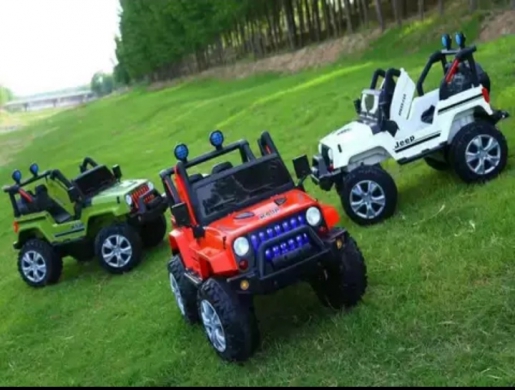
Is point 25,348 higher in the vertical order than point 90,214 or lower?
lower

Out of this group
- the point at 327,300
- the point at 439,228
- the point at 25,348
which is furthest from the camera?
the point at 25,348

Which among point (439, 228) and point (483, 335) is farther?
point (439, 228)

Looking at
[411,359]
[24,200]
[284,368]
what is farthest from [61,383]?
[24,200]

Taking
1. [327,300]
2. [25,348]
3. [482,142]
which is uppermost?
[482,142]

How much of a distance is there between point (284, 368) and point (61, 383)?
8.34 ft

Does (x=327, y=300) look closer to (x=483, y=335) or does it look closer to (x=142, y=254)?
(x=483, y=335)

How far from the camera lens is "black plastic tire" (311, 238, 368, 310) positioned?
6.61 meters

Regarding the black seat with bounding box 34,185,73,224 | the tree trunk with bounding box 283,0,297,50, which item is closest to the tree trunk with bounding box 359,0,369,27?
the tree trunk with bounding box 283,0,297,50

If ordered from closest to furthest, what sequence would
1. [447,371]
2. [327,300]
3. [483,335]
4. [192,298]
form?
1. [447,371]
2. [483,335]
3. [327,300]
4. [192,298]

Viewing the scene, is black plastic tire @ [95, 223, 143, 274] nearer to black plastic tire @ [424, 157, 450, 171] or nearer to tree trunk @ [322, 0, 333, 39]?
black plastic tire @ [424, 157, 450, 171]

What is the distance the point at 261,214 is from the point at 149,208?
4.77 metres

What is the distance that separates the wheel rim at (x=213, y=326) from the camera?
20.9 feet

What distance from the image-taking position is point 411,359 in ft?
18.5

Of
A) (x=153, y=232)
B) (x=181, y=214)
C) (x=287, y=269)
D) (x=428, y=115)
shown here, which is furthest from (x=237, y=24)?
(x=287, y=269)
